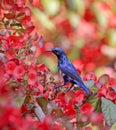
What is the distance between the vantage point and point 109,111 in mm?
1468

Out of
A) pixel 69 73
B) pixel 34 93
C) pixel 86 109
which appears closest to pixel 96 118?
pixel 86 109

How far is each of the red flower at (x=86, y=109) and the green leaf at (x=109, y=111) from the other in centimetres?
4

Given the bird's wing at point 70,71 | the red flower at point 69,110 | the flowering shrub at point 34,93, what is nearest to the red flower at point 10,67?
the flowering shrub at point 34,93

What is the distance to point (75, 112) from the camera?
1.43 m

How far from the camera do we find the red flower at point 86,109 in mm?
1421

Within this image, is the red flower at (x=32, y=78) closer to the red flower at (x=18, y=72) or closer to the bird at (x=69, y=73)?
the red flower at (x=18, y=72)

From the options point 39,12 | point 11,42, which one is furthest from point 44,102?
point 39,12

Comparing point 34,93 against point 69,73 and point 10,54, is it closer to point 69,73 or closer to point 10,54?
point 10,54

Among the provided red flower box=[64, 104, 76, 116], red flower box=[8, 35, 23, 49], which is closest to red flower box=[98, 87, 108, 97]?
red flower box=[64, 104, 76, 116]

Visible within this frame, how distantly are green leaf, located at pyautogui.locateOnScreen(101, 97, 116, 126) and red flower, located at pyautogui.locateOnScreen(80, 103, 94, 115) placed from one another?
40 mm

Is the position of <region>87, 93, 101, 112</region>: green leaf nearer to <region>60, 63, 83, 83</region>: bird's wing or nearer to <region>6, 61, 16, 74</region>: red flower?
<region>60, 63, 83, 83</region>: bird's wing

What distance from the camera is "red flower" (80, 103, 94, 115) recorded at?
4.66 feet

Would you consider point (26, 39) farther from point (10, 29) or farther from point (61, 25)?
point (61, 25)

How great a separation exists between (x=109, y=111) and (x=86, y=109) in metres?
0.07
